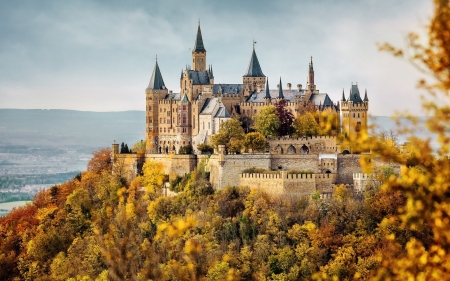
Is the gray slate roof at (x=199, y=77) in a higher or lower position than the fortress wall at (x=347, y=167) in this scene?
higher

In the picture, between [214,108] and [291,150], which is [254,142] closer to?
[291,150]

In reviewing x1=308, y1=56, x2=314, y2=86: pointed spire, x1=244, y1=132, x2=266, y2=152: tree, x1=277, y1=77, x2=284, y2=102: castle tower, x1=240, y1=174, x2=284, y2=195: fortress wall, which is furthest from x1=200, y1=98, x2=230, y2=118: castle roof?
x1=240, y1=174, x2=284, y2=195: fortress wall

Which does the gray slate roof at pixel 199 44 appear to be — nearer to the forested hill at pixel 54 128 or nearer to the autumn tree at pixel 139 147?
the autumn tree at pixel 139 147

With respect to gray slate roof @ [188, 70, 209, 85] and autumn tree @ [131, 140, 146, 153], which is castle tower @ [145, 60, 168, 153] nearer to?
autumn tree @ [131, 140, 146, 153]

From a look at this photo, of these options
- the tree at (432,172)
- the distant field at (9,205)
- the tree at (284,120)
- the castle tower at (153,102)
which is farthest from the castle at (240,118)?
the distant field at (9,205)

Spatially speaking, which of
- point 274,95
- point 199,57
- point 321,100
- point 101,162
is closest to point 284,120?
point 321,100

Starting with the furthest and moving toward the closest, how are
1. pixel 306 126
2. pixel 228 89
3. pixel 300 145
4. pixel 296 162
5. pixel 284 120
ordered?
pixel 228 89 → pixel 284 120 → pixel 306 126 → pixel 300 145 → pixel 296 162

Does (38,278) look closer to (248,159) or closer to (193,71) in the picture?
(248,159)

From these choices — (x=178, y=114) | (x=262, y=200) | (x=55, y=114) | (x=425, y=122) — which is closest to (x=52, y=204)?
(x=178, y=114)
